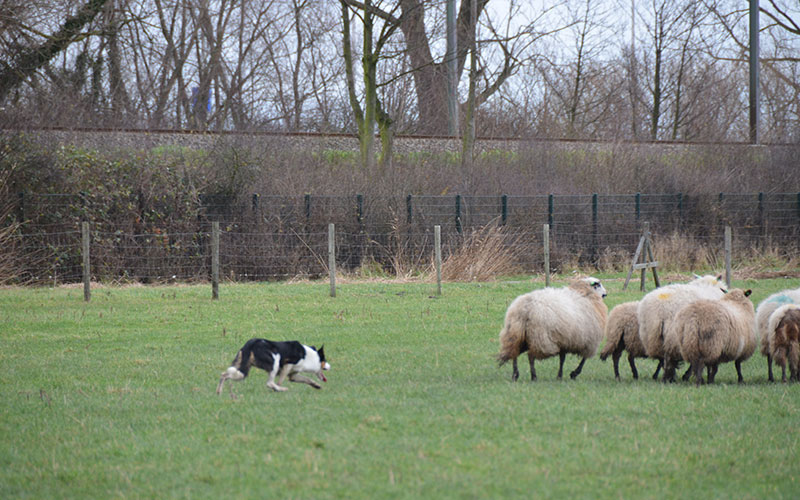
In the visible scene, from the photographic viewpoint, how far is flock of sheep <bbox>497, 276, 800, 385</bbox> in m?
8.32

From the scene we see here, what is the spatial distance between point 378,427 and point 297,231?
17263mm

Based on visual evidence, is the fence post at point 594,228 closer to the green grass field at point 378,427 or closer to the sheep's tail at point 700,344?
the green grass field at point 378,427

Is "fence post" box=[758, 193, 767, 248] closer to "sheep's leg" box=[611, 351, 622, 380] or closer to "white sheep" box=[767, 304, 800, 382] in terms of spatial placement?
"white sheep" box=[767, 304, 800, 382]

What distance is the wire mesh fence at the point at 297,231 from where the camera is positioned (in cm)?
2155

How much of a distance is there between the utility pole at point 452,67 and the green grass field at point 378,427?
1869 cm

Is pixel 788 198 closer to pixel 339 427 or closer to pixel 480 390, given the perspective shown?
pixel 480 390

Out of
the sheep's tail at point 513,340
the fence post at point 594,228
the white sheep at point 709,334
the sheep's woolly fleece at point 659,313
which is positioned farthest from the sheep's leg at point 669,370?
the fence post at point 594,228

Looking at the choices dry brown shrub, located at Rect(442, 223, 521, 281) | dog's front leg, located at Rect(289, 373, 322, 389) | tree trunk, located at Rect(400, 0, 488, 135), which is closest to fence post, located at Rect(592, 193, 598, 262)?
dry brown shrub, located at Rect(442, 223, 521, 281)

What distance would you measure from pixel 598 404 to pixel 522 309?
1.59 m

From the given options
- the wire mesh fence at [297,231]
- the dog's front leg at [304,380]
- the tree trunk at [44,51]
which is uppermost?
the tree trunk at [44,51]

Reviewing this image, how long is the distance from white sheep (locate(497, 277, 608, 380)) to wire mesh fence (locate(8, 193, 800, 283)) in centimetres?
1339

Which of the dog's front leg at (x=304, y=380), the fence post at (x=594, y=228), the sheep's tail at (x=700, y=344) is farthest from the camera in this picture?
the fence post at (x=594, y=228)

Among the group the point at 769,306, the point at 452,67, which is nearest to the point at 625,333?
the point at 769,306

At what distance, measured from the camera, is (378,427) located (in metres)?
6.53
